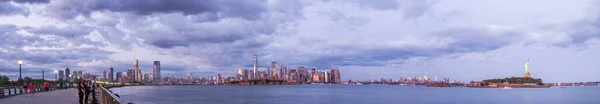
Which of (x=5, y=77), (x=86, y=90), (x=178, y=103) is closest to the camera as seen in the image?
(x=86, y=90)

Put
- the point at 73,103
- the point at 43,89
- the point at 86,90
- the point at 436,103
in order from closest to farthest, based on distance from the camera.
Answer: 1. the point at 86,90
2. the point at 73,103
3. the point at 43,89
4. the point at 436,103

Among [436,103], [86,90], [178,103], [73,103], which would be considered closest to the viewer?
[86,90]

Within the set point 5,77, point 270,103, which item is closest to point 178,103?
point 270,103

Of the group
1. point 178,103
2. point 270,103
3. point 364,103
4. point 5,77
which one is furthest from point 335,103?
point 5,77

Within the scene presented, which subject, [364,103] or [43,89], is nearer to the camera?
[43,89]

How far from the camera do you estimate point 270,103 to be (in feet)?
298

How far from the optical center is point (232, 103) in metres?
86.9

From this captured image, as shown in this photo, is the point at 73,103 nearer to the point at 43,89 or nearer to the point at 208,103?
the point at 43,89

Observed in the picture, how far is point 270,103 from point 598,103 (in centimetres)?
6563

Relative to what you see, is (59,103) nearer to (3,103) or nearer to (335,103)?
(3,103)

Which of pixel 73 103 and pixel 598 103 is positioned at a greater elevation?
pixel 73 103

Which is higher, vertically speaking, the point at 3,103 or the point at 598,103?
the point at 3,103

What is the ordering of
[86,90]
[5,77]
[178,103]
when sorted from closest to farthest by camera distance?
[86,90], [178,103], [5,77]

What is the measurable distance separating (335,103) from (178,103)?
27.8 m
